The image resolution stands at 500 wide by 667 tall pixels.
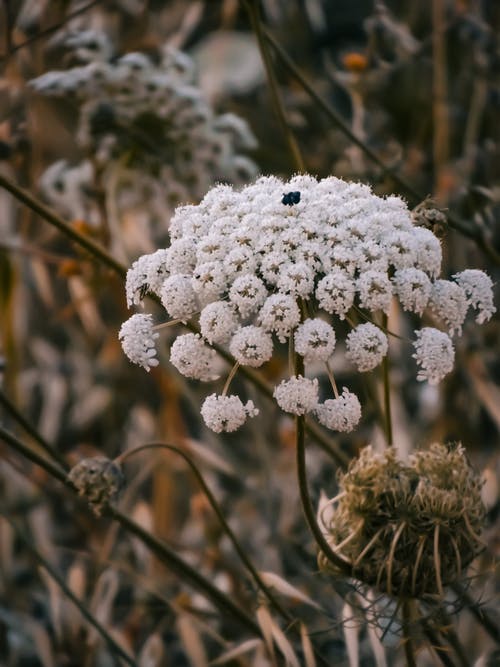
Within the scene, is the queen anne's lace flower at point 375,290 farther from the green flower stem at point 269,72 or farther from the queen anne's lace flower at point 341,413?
the green flower stem at point 269,72

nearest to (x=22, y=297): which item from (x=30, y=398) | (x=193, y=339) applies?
(x=30, y=398)

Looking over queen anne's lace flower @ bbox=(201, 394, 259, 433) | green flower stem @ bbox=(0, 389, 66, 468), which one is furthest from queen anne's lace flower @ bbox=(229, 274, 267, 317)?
green flower stem @ bbox=(0, 389, 66, 468)

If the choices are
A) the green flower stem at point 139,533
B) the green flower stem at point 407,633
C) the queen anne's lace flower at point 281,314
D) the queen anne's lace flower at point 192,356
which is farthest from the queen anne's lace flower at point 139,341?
the green flower stem at point 407,633

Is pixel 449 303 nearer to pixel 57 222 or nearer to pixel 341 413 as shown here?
pixel 341 413

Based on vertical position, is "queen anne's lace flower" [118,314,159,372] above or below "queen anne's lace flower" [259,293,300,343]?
above

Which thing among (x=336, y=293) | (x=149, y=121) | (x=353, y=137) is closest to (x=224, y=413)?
(x=336, y=293)

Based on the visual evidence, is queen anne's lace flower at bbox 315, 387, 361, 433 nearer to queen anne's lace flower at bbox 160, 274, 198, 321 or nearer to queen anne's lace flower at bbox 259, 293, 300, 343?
queen anne's lace flower at bbox 259, 293, 300, 343

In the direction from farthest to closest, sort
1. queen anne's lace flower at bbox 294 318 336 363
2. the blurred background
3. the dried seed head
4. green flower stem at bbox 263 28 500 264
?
the blurred background < green flower stem at bbox 263 28 500 264 < the dried seed head < queen anne's lace flower at bbox 294 318 336 363
